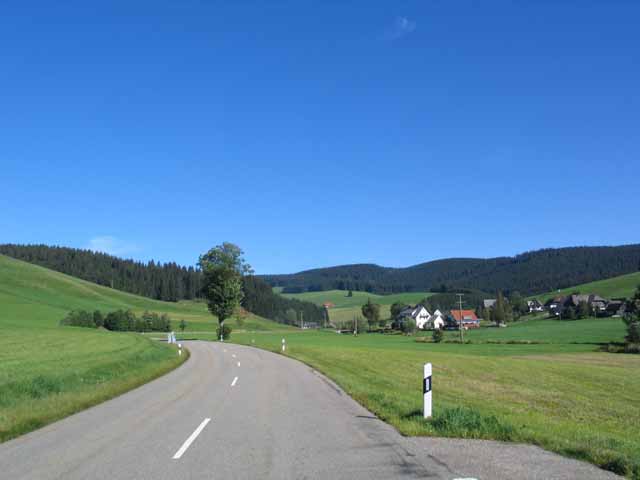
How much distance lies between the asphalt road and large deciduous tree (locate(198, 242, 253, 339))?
61836 mm

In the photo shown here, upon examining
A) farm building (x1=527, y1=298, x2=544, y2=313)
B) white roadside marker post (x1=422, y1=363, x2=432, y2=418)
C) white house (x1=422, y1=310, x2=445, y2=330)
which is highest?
farm building (x1=527, y1=298, x2=544, y2=313)

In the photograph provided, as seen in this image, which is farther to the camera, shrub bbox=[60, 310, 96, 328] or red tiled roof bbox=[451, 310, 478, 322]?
red tiled roof bbox=[451, 310, 478, 322]

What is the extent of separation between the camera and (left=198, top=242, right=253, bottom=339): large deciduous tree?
3029 inches

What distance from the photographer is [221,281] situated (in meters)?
76.9

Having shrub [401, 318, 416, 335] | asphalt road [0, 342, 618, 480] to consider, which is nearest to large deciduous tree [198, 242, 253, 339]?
shrub [401, 318, 416, 335]

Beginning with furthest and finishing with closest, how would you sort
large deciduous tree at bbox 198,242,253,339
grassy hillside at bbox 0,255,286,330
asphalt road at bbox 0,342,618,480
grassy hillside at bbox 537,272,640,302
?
1. grassy hillside at bbox 537,272,640,302
2. grassy hillside at bbox 0,255,286,330
3. large deciduous tree at bbox 198,242,253,339
4. asphalt road at bbox 0,342,618,480

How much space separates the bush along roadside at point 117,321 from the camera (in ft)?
276

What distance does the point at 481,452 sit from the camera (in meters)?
8.69

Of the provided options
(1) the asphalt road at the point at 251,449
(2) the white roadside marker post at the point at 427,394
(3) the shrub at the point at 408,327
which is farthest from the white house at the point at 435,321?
(2) the white roadside marker post at the point at 427,394

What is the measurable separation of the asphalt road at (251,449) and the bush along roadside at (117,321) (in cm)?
7427

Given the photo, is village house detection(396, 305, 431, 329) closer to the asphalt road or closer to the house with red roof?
the house with red roof

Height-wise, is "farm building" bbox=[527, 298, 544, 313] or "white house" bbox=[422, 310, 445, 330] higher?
"farm building" bbox=[527, 298, 544, 313]

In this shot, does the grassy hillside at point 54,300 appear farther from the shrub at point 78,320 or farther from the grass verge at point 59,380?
the grass verge at point 59,380

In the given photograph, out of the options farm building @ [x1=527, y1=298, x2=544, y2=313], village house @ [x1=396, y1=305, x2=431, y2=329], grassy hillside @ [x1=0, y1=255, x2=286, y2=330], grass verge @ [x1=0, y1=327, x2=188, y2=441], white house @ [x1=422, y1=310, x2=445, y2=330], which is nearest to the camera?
grass verge @ [x1=0, y1=327, x2=188, y2=441]
